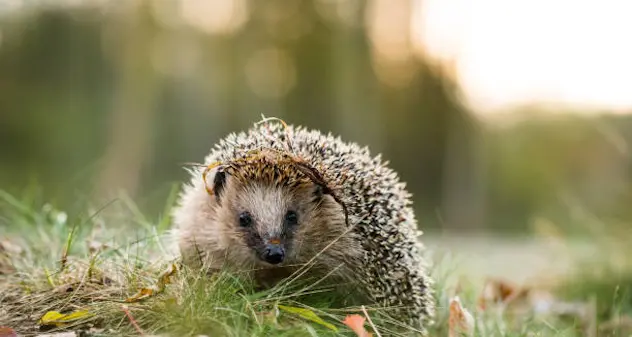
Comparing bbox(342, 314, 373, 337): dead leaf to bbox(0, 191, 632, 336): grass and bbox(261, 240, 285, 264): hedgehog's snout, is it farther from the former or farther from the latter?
bbox(261, 240, 285, 264): hedgehog's snout

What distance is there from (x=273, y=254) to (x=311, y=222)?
0.45m

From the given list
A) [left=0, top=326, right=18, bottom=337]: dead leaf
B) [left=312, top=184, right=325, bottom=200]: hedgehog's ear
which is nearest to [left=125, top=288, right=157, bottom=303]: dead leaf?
[left=0, top=326, right=18, bottom=337]: dead leaf

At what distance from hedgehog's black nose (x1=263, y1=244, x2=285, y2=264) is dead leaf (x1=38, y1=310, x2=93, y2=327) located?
1086 millimetres

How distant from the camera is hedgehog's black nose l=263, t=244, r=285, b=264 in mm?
4250

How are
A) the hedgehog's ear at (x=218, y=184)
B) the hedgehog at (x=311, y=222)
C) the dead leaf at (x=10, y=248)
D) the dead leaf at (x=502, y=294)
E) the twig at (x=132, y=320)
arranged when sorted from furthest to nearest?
1. the dead leaf at (x=502, y=294)
2. the dead leaf at (x=10, y=248)
3. the hedgehog's ear at (x=218, y=184)
4. the hedgehog at (x=311, y=222)
5. the twig at (x=132, y=320)

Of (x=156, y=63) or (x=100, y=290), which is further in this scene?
(x=156, y=63)

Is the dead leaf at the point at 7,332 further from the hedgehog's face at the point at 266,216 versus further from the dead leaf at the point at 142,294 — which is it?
the hedgehog's face at the point at 266,216

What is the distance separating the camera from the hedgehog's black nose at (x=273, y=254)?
13.9 feet

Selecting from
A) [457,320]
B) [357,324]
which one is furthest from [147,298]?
[457,320]

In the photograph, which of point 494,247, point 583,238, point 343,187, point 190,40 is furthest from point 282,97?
point 343,187

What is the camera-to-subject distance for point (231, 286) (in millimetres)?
3730

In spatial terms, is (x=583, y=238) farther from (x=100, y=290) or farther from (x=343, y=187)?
(x=100, y=290)

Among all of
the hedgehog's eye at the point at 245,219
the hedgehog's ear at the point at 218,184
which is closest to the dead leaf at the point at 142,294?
the hedgehog's eye at the point at 245,219

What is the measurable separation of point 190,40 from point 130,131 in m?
2.86
